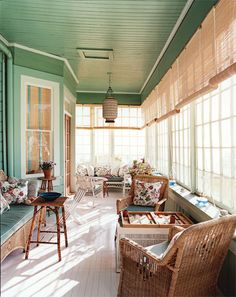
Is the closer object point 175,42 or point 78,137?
point 175,42

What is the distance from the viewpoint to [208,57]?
2.17 metres

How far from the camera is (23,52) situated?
436 centimetres

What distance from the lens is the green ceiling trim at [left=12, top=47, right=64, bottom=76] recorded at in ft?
14.1

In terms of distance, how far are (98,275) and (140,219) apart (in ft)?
2.38

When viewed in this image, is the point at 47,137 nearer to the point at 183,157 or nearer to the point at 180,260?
the point at 183,157

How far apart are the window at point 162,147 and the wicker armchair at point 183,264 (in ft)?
9.20

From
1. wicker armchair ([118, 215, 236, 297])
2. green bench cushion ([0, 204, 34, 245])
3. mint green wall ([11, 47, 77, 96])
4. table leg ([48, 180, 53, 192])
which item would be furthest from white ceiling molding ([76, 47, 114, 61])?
wicker armchair ([118, 215, 236, 297])

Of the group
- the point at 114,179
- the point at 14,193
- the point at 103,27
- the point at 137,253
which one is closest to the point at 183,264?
the point at 137,253

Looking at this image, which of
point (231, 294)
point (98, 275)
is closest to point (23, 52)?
point (98, 275)

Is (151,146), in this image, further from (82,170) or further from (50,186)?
(50,186)

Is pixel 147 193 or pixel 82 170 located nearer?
pixel 147 193

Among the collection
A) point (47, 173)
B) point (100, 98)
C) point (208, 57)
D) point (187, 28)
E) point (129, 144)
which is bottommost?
point (47, 173)

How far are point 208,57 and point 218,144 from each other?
32.6 inches

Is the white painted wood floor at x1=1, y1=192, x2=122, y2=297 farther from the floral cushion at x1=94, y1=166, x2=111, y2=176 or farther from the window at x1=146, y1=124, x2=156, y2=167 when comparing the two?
the floral cushion at x1=94, y1=166, x2=111, y2=176
